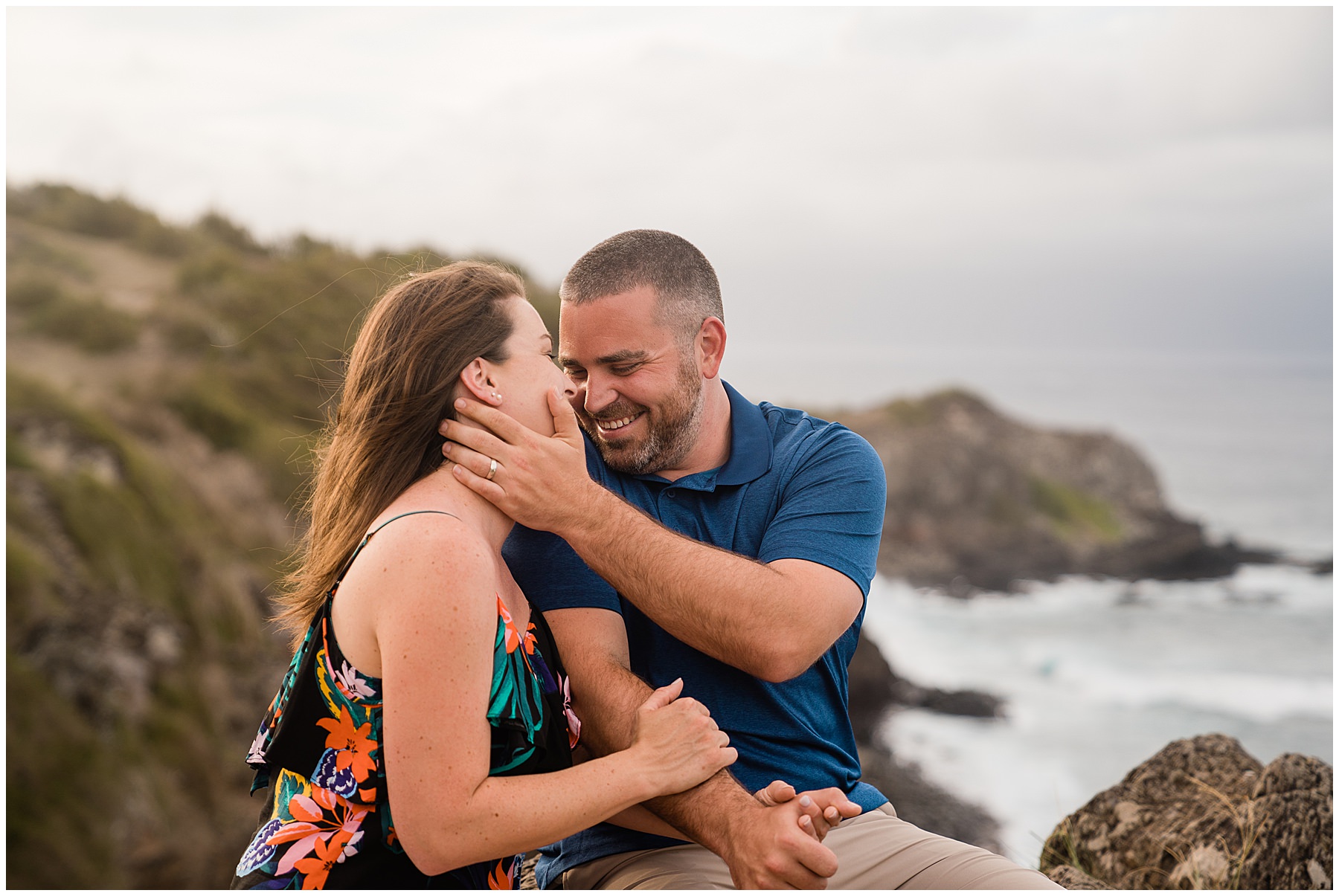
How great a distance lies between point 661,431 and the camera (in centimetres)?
297

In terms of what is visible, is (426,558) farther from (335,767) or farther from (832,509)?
(832,509)

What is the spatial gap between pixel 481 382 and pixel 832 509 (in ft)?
3.61

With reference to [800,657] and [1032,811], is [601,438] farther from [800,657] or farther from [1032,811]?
[1032,811]

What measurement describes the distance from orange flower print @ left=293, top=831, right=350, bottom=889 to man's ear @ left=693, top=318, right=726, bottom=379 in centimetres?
176

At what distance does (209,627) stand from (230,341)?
19.0ft

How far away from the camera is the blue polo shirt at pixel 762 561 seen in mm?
2686

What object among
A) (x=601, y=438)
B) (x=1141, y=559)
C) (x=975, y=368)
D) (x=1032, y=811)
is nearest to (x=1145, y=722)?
(x=1032, y=811)

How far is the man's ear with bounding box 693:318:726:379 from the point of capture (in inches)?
123

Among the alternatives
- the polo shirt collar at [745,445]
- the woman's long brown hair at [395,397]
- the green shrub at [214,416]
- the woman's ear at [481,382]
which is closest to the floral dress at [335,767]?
the woman's long brown hair at [395,397]

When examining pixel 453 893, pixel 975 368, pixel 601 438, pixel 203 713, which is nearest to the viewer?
pixel 453 893

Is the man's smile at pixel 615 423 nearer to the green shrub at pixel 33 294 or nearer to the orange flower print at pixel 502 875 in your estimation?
the orange flower print at pixel 502 875

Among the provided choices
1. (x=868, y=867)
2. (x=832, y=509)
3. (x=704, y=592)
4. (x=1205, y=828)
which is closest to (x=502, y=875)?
(x=704, y=592)

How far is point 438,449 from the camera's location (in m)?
2.26

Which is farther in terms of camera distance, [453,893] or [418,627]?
[453,893]
